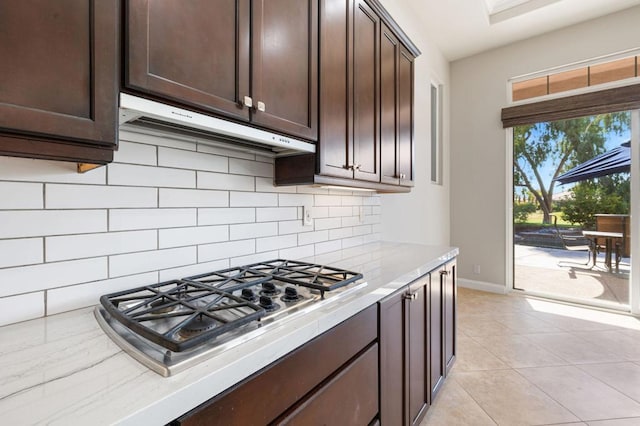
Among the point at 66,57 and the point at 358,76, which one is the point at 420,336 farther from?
the point at 66,57

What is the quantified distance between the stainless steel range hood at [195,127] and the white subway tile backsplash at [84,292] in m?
0.50

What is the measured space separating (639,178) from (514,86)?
1778mm

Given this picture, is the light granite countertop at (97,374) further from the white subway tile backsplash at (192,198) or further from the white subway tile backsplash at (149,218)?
the white subway tile backsplash at (192,198)

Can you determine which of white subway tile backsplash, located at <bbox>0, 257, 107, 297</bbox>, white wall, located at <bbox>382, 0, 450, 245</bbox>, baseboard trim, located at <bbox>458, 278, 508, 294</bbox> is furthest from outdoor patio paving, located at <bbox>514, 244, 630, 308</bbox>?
white subway tile backsplash, located at <bbox>0, 257, 107, 297</bbox>

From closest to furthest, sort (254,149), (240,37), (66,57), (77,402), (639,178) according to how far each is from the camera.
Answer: (77,402) → (66,57) → (240,37) → (254,149) → (639,178)

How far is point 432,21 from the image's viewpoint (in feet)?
11.6

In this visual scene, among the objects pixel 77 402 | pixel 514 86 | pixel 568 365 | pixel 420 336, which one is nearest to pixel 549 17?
pixel 514 86

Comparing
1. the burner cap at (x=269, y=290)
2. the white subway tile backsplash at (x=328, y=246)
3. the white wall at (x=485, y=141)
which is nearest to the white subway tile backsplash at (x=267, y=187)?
the white subway tile backsplash at (x=328, y=246)

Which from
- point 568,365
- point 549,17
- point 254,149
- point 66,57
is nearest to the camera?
point 66,57

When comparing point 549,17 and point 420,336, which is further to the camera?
point 549,17

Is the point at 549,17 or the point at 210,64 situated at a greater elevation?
the point at 549,17

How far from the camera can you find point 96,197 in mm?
939

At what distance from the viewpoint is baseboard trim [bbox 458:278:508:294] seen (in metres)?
4.13

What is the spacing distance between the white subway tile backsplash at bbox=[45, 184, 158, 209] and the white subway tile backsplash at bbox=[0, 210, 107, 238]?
0.07ft
